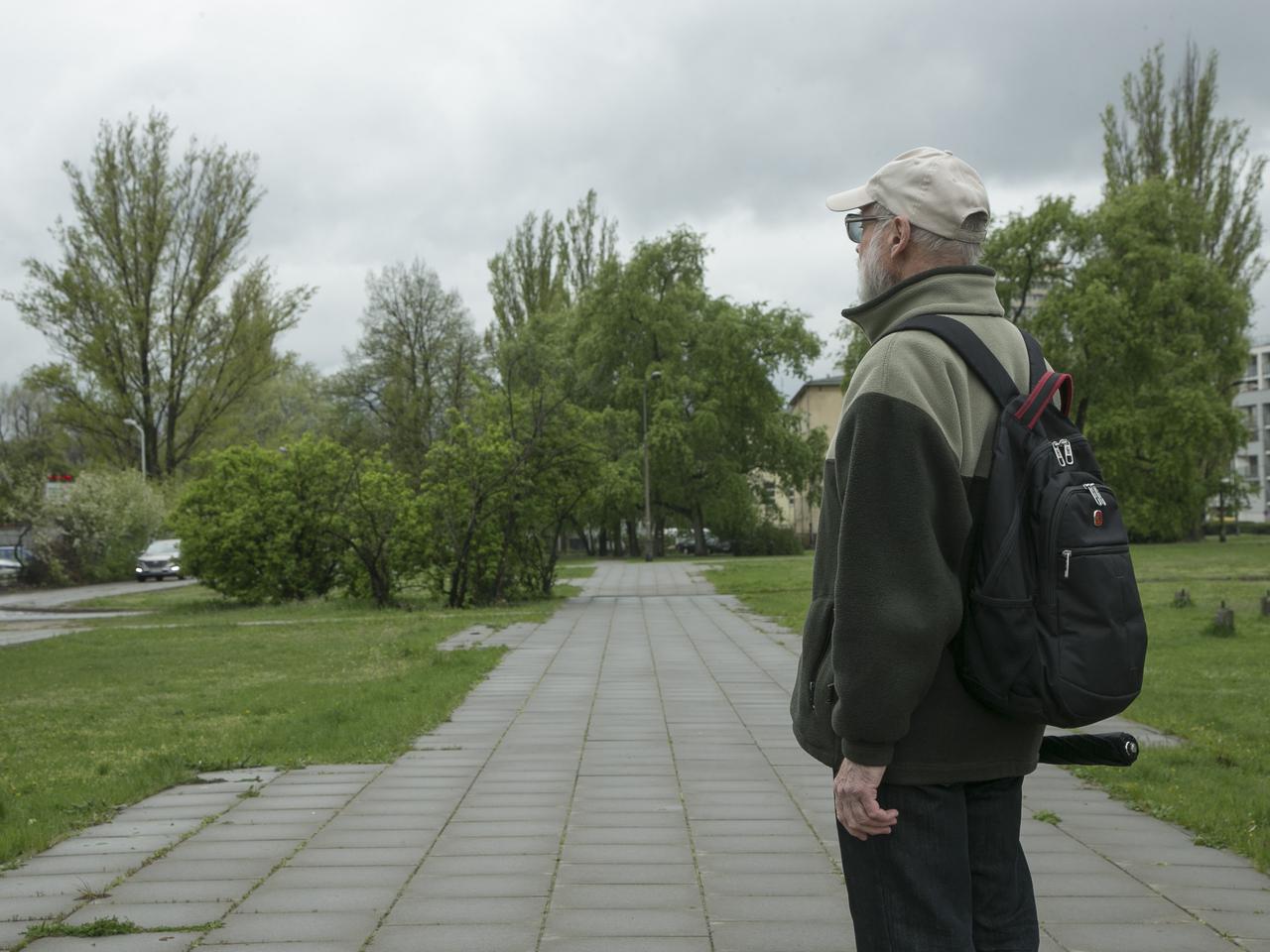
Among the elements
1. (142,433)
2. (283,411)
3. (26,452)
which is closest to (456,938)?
(142,433)

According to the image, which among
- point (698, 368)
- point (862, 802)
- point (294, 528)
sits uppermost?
point (698, 368)

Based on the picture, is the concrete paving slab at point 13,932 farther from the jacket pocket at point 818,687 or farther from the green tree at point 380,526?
the green tree at point 380,526

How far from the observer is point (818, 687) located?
247cm

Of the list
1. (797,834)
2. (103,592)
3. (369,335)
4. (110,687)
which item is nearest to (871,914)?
(797,834)

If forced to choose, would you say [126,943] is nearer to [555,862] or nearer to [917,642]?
[555,862]

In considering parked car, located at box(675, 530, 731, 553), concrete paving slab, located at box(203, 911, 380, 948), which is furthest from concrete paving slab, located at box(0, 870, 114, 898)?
parked car, located at box(675, 530, 731, 553)

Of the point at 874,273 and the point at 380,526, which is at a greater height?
the point at 380,526

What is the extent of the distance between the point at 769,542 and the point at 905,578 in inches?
2309

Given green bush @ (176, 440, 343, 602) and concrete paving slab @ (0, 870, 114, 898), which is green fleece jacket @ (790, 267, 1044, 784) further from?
green bush @ (176, 440, 343, 602)

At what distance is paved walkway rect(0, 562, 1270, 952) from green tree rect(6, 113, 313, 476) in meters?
40.2

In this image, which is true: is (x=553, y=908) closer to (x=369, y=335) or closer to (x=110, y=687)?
(x=110, y=687)

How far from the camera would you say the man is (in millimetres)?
2291

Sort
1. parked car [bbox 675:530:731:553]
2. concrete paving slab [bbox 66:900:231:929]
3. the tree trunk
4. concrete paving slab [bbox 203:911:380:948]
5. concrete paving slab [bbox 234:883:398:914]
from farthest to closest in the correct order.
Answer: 1. parked car [bbox 675:530:731:553]
2. the tree trunk
3. concrete paving slab [bbox 234:883:398:914]
4. concrete paving slab [bbox 66:900:231:929]
5. concrete paving slab [bbox 203:911:380:948]

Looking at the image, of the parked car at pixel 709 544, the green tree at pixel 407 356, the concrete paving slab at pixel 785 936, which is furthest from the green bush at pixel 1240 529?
the concrete paving slab at pixel 785 936
